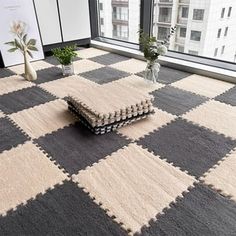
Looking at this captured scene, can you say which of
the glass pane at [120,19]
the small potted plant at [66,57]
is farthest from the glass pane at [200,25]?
the small potted plant at [66,57]

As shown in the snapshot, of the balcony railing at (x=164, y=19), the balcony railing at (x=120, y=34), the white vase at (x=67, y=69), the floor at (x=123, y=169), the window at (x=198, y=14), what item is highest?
the window at (x=198, y=14)

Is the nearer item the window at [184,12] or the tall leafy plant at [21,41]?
the tall leafy plant at [21,41]

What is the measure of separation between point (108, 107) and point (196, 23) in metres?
1.45

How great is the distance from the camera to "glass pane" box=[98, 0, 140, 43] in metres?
3.02

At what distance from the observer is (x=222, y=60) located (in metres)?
2.46

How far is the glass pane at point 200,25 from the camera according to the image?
225cm

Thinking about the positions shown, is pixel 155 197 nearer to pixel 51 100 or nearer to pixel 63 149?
pixel 63 149

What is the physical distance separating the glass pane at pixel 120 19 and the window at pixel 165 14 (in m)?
0.31

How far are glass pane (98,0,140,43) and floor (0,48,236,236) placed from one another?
139 cm

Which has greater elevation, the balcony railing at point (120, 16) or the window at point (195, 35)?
the balcony railing at point (120, 16)

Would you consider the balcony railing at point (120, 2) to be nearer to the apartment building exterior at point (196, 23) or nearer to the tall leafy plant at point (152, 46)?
the apartment building exterior at point (196, 23)

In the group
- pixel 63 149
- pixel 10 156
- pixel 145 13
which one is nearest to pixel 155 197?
pixel 63 149

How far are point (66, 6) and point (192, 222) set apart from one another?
2946mm

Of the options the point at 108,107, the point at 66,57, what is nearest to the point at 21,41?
the point at 66,57
